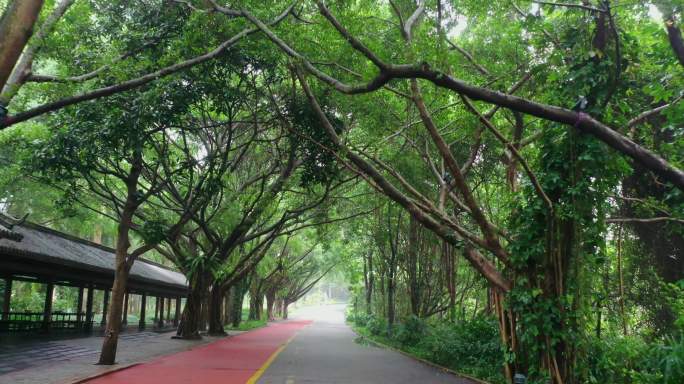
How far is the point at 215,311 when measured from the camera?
88.2 ft

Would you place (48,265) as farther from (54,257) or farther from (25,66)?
(25,66)

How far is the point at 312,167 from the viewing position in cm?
1482

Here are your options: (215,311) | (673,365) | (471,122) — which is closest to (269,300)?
(215,311)

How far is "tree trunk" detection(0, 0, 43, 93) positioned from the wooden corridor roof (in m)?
7.82

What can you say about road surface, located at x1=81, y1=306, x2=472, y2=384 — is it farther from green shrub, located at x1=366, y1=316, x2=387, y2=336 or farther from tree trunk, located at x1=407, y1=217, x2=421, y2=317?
green shrub, located at x1=366, y1=316, x2=387, y2=336

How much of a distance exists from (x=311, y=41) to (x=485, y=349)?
8396mm

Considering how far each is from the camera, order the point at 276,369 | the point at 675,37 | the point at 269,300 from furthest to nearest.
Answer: the point at 269,300 < the point at 276,369 < the point at 675,37

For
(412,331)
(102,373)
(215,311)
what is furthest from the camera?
(215,311)

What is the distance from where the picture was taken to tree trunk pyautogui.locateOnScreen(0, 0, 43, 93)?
219 inches

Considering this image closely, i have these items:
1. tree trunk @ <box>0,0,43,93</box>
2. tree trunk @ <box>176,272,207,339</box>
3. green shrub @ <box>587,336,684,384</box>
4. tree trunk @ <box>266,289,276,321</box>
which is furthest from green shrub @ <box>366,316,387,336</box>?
tree trunk @ <box>0,0,43,93</box>

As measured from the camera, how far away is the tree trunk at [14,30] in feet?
18.2

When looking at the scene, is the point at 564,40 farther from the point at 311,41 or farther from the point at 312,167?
the point at 312,167

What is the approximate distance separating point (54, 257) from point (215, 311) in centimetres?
1179

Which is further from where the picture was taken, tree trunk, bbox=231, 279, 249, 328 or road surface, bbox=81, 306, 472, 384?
tree trunk, bbox=231, 279, 249, 328
